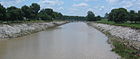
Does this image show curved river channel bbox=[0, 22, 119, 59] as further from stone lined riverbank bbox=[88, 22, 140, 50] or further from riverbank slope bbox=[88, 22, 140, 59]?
stone lined riverbank bbox=[88, 22, 140, 50]

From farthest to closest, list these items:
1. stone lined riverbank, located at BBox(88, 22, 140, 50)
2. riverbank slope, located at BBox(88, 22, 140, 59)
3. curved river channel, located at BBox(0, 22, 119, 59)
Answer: stone lined riverbank, located at BBox(88, 22, 140, 50) < curved river channel, located at BBox(0, 22, 119, 59) < riverbank slope, located at BBox(88, 22, 140, 59)

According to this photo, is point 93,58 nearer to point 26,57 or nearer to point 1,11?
point 26,57

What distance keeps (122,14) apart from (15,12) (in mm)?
32158

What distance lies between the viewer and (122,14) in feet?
220

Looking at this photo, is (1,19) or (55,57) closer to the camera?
(55,57)

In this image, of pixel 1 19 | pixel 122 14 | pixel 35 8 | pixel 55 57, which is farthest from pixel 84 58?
pixel 35 8

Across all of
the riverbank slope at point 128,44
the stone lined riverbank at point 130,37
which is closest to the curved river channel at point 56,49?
the riverbank slope at point 128,44

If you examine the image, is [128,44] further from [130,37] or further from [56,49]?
[56,49]

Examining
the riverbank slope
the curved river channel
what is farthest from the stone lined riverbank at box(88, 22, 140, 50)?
the curved river channel

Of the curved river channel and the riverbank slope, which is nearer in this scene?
the riverbank slope

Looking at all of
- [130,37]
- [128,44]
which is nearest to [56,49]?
[128,44]

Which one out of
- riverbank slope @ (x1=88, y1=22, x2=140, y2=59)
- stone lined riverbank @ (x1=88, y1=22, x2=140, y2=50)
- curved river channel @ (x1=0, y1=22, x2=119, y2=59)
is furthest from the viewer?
stone lined riverbank @ (x1=88, y1=22, x2=140, y2=50)

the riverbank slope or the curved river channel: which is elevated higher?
the riverbank slope

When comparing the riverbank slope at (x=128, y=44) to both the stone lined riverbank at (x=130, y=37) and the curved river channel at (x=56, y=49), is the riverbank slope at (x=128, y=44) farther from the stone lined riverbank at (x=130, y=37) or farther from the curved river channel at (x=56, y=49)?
the curved river channel at (x=56, y=49)
